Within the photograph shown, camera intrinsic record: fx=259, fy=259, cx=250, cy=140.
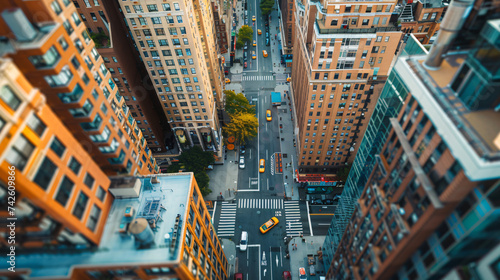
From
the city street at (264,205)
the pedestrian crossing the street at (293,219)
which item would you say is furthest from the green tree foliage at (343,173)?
the pedestrian crossing the street at (293,219)

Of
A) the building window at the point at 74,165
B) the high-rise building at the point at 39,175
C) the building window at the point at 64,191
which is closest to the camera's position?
the high-rise building at the point at 39,175

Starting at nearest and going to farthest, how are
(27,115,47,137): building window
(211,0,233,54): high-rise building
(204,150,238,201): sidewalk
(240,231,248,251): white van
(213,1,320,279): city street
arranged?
1. (27,115,47,137): building window
2. (213,1,320,279): city street
3. (240,231,248,251): white van
4. (204,150,238,201): sidewalk
5. (211,0,233,54): high-rise building

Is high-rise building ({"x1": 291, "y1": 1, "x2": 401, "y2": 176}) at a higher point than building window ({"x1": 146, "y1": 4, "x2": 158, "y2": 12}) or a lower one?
lower

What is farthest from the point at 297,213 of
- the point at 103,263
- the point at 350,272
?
the point at 103,263

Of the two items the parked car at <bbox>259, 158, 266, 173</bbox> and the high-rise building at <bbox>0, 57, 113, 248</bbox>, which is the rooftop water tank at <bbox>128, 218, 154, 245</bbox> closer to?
the high-rise building at <bbox>0, 57, 113, 248</bbox>

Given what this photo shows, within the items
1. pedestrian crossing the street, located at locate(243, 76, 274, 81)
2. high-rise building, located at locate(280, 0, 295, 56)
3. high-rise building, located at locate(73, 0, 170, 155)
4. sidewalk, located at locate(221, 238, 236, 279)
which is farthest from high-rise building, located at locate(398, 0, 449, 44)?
sidewalk, located at locate(221, 238, 236, 279)

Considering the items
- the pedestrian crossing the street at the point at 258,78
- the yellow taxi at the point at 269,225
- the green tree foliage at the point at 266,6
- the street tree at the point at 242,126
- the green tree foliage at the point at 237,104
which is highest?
the green tree foliage at the point at 266,6

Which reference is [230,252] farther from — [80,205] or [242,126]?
[80,205]

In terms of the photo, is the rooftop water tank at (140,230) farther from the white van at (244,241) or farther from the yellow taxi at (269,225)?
the yellow taxi at (269,225)
